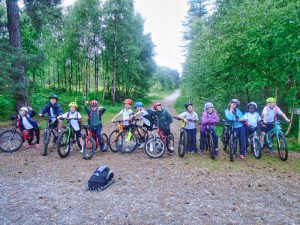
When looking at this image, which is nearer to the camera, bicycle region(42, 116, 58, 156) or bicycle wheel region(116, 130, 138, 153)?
bicycle region(42, 116, 58, 156)

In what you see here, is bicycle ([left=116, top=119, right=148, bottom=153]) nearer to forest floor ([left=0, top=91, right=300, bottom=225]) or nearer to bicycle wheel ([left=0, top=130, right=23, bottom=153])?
forest floor ([left=0, top=91, right=300, bottom=225])

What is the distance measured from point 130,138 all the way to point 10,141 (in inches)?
175

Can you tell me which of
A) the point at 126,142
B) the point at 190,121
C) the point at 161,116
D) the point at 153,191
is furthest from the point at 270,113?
the point at 153,191

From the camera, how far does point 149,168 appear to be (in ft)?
27.6

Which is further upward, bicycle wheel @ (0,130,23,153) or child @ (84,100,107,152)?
child @ (84,100,107,152)

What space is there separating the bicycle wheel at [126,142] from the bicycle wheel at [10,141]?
12.3 ft

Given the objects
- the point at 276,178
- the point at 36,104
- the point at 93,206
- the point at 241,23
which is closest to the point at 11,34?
the point at 36,104

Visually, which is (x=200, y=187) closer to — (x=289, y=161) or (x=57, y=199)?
(x=57, y=199)

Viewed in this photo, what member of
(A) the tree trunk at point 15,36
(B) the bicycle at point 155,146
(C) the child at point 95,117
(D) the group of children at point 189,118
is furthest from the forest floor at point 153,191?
(A) the tree trunk at point 15,36

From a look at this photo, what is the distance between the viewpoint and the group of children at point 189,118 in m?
9.59

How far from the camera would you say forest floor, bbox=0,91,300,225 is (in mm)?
5176

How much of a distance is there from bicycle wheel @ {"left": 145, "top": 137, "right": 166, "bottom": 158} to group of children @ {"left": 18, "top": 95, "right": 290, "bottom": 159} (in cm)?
61

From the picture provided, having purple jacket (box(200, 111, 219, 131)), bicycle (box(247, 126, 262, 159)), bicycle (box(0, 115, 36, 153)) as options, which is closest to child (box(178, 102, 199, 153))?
purple jacket (box(200, 111, 219, 131))

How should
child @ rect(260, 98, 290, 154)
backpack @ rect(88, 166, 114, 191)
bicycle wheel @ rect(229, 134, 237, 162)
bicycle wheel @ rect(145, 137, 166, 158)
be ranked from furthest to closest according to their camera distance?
bicycle wheel @ rect(145, 137, 166, 158), child @ rect(260, 98, 290, 154), bicycle wheel @ rect(229, 134, 237, 162), backpack @ rect(88, 166, 114, 191)
